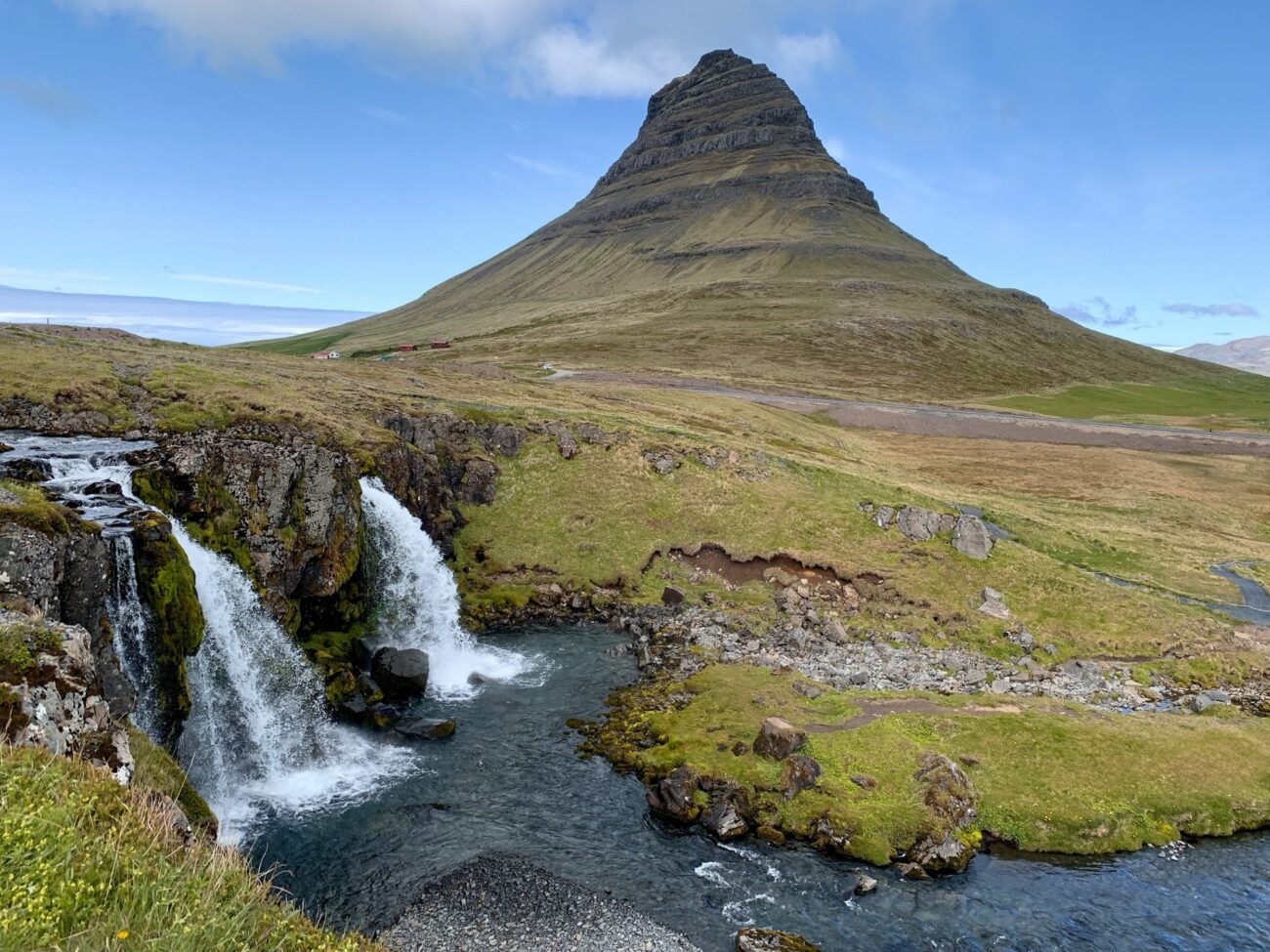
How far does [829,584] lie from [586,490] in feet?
71.9

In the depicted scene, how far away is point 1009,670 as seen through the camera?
4238cm

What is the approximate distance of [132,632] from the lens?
27781 millimetres

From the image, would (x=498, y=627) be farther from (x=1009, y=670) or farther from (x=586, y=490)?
(x=1009, y=670)

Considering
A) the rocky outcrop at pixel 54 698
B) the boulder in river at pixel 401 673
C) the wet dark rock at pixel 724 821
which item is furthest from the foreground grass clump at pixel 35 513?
the wet dark rock at pixel 724 821

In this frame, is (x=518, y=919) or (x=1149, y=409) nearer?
(x=518, y=919)

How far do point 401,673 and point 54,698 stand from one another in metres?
22.4

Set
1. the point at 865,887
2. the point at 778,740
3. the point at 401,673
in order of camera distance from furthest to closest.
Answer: the point at 401,673
the point at 778,740
the point at 865,887

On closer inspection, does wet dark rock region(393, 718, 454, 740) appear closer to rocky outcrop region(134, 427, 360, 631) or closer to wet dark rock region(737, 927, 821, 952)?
rocky outcrop region(134, 427, 360, 631)

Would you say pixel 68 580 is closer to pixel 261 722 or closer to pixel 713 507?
pixel 261 722

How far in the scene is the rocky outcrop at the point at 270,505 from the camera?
37.0 metres

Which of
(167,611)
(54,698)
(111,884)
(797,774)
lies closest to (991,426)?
(797,774)

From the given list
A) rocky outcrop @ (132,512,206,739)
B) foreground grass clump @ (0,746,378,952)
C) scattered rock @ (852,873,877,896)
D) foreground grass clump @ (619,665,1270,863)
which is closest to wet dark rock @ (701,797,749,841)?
foreground grass clump @ (619,665,1270,863)

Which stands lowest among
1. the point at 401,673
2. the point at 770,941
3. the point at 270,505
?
the point at 770,941

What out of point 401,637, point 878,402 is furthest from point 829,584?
point 878,402
